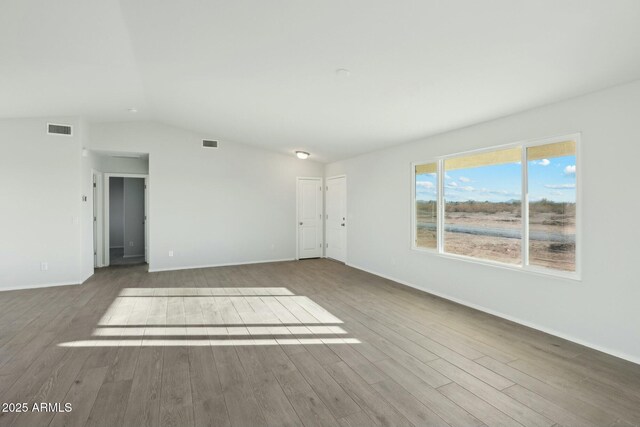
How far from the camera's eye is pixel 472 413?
2.03m

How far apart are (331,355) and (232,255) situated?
467 centimetres

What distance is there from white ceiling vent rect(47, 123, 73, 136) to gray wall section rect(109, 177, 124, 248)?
4.01 metres

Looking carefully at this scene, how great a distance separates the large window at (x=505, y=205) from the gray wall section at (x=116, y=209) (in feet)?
27.3

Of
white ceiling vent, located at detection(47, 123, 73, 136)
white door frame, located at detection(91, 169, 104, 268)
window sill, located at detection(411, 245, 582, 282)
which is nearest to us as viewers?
window sill, located at detection(411, 245, 582, 282)

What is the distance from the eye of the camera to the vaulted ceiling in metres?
2.17

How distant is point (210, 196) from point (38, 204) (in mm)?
2792

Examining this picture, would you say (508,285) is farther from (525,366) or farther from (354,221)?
(354,221)

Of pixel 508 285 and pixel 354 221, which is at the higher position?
pixel 354 221

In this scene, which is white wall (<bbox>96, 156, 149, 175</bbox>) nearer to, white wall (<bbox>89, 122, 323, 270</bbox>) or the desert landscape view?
white wall (<bbox>89, 122, 323, 270</bbox>)

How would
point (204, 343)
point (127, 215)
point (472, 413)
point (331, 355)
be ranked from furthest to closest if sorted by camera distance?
point (127, 215) → point (204, 343) → point (331, 355) → point (472, 413)

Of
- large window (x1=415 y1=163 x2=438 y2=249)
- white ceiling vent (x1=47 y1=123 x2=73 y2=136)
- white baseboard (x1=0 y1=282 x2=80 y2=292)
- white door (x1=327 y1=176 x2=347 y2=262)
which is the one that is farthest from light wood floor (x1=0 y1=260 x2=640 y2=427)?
white door (x1=327 y1=176 x2=347 y2=262)

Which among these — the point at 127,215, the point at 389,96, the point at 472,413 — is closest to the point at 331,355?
the point at 472,413

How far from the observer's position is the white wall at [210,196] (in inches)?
244

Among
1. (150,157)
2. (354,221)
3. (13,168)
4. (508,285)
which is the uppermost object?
(150,157)
